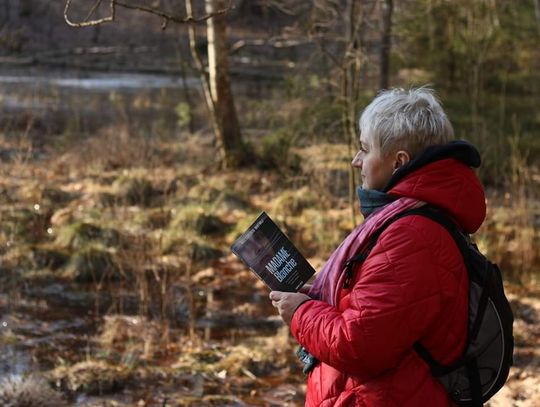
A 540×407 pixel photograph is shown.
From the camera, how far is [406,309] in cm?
208

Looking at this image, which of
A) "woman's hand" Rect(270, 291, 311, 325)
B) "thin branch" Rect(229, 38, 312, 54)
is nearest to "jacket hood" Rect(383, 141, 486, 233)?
"woman's hand" Rect(270, 291, 311, 325)

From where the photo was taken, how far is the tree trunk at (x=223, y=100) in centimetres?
1149

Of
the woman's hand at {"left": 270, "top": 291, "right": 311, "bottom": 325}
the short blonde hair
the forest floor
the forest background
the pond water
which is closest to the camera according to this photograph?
the short blonde hair

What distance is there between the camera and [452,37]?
14.4 metres

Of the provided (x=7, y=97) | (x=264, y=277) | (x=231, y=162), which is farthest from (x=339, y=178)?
(x=7, y=97)

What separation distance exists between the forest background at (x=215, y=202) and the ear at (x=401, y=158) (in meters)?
1.51

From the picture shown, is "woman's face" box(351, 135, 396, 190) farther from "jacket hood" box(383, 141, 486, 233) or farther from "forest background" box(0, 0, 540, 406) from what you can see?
"forest background" box(0, 0, 540, 406)

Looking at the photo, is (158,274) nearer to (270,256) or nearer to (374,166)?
(270,256)

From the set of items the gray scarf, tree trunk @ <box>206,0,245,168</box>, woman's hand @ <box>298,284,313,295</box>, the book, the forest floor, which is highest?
the gray scarf

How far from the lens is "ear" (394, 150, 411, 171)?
2246 millimetres

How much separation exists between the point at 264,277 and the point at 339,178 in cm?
799

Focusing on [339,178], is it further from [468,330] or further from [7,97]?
[7,97]

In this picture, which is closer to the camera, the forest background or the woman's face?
the woman's face

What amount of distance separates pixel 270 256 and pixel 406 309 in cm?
56
